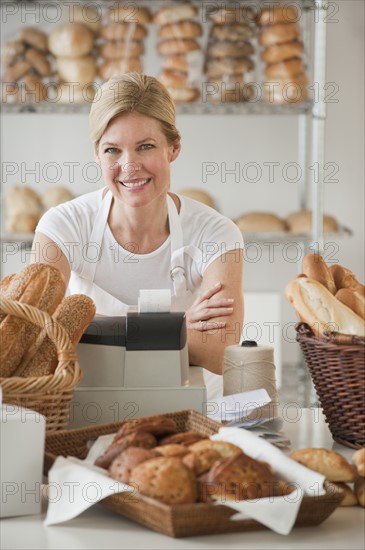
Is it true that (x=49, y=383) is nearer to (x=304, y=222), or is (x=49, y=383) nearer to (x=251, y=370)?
(x=251, y=370)

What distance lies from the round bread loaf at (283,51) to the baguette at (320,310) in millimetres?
2360

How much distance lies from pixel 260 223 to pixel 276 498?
278cm

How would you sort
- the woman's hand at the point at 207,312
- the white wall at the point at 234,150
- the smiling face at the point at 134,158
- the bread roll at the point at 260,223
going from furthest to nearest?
the white wall at the point at 234,150 → the bread roll at the point at 260,223 → the smiling face at the point at 134,158 → the woman's hand at the point at 207,312

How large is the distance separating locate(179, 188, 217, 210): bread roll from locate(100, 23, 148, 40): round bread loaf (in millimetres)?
698

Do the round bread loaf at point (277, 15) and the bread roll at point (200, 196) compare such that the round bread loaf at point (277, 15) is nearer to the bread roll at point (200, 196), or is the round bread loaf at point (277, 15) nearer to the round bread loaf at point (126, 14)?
the round bread loaf at point (126, 14)

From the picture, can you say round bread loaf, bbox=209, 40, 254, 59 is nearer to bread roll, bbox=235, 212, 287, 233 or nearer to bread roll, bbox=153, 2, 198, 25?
bread roll, bbox=153, 2, 198, 25

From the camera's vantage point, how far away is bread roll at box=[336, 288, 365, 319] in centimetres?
153

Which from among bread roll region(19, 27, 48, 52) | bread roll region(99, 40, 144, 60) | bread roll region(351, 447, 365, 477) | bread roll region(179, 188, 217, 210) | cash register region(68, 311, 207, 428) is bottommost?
bread roll region(351, 447, 365, 477)

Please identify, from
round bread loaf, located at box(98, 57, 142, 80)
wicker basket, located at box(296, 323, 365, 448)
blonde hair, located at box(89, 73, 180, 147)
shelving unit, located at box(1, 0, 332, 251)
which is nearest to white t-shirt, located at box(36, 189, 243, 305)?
blonde hair, located at box(89, 73, 180, 147)

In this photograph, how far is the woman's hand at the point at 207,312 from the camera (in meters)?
2.24

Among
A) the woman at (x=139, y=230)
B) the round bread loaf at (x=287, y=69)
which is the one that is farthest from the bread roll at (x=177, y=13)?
the woman at (x=139, y=230)

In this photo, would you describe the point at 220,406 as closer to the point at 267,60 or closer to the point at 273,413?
the point at 273,413

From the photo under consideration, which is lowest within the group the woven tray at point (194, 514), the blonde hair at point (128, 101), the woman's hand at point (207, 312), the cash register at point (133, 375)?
the woven tray at point (194, 514)

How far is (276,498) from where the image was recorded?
107 cm
